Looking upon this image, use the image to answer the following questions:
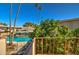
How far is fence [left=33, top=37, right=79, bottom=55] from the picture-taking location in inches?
198

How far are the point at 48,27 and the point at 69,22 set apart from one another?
0.41 m

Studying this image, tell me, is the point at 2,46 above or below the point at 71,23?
below

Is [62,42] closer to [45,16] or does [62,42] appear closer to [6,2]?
[45,16]

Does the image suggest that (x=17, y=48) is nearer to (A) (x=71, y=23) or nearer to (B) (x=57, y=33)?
(B) (x=57, y=33)

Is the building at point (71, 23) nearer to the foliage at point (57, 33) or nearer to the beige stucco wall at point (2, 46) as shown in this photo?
the foliage at point (57, 33)

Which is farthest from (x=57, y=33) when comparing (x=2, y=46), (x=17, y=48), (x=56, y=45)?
(x=2, y=46)

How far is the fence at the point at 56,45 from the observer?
5035 millimetres

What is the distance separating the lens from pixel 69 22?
4.99 meters

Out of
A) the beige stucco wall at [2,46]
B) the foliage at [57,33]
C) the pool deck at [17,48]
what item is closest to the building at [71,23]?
the foliage at [57,33]

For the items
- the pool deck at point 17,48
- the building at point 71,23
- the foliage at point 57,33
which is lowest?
the pool deck at point 17,48

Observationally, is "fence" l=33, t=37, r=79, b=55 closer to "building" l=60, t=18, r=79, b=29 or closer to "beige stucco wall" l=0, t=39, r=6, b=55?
"building" l=60, t=18, r=79, b=29

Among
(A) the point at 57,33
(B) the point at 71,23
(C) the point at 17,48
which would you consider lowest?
(C) the point at 17,48

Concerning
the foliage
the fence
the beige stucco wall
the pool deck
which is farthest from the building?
the beige stucco wall

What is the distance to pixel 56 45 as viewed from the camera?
5.09 m
